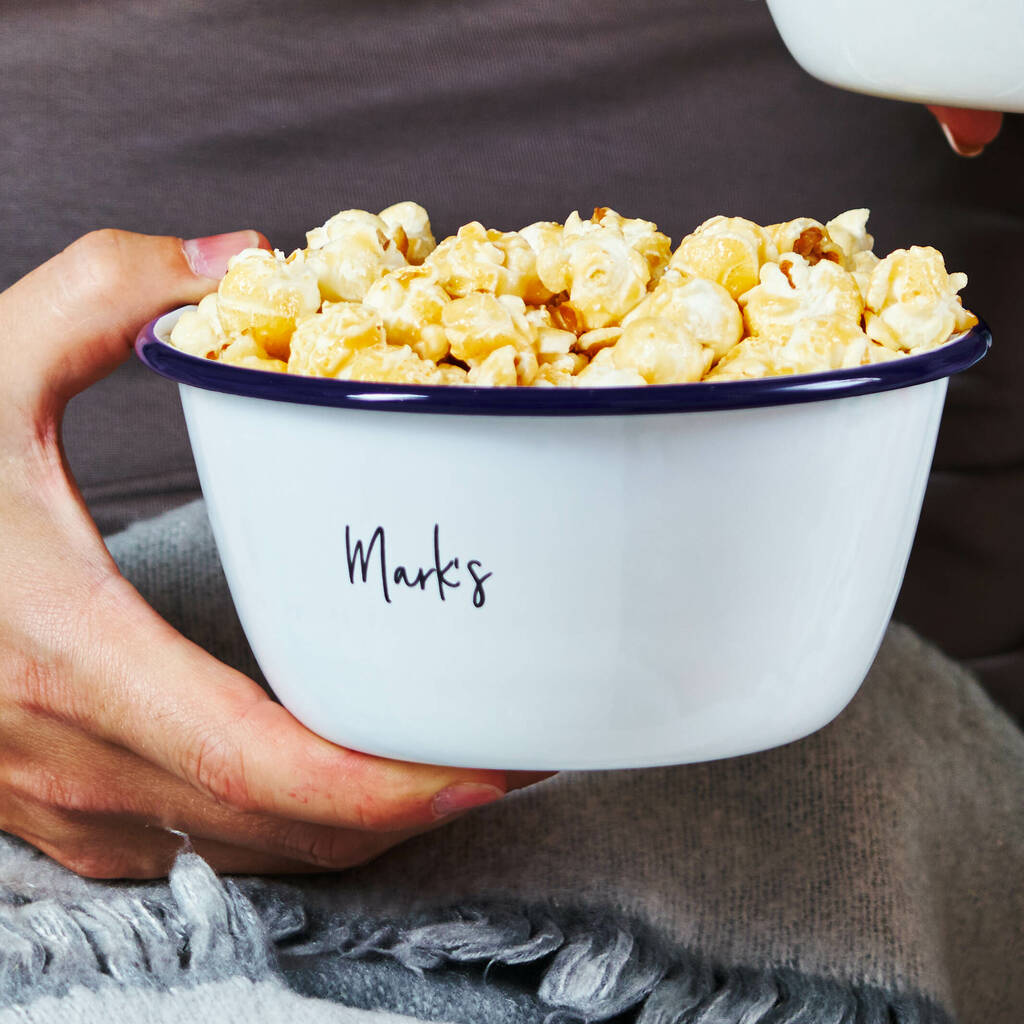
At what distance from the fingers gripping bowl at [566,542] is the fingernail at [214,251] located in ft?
0.53

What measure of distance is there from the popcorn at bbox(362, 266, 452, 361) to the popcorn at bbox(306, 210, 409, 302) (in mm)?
34

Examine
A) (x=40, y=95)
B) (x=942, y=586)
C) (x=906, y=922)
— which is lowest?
(x=942, y=586)

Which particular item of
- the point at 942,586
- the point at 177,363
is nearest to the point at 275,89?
the point at 177,363

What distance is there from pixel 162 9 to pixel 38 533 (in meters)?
0.49

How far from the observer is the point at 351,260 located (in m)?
0.48

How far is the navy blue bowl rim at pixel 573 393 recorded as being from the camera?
378mm

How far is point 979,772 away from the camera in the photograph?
0.81 metres

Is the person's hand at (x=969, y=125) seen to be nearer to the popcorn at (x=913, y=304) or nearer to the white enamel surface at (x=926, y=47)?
the white enamel surface at (x=926, y=47)

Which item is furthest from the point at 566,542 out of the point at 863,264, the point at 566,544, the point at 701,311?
Answer: the point at 863,264

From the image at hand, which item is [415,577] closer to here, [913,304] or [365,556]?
[365,556]

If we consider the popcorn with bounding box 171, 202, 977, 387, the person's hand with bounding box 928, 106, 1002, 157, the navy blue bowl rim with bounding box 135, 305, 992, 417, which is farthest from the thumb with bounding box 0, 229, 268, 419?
the person's hand with bounding box 928, 106, 1002, 157

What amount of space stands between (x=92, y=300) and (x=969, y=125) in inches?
23.8

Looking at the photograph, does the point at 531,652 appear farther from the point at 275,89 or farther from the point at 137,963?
the point at 275,89

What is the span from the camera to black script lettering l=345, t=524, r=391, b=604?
422 millimetres
